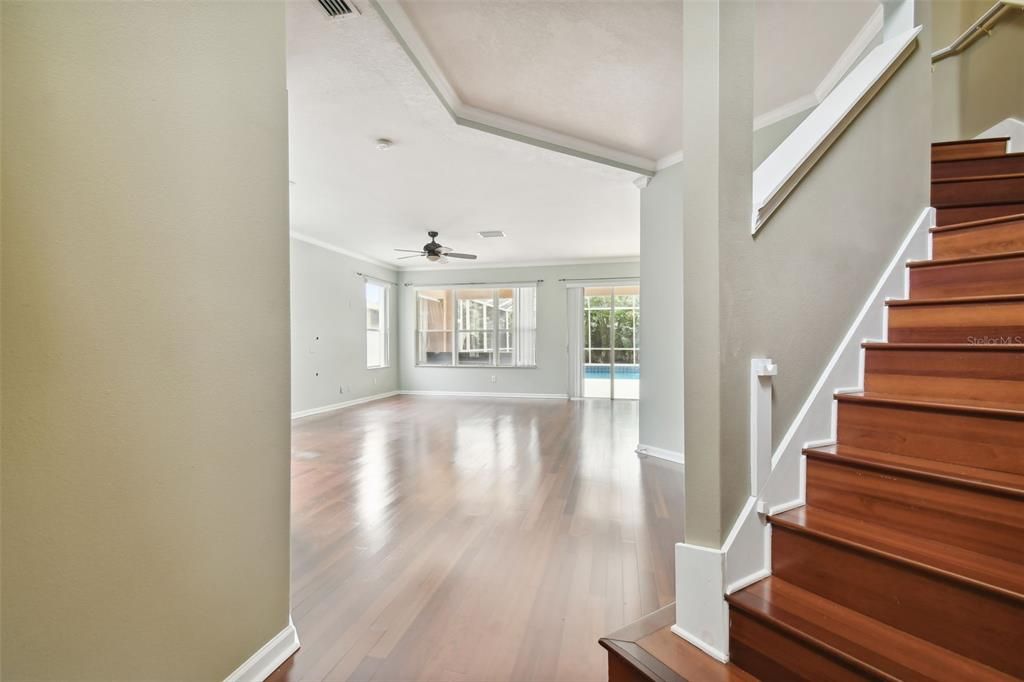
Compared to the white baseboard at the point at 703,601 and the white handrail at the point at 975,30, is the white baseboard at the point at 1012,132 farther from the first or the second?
the white baseboard at the point at 703,601

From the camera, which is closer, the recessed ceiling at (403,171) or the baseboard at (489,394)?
the recessed ceiling at (403,171)

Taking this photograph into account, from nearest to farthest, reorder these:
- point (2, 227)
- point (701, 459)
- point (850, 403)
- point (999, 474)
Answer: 1. point (2, 227)
2. point (999, 474)
3. point (701, 459)
4. point (850, 403)

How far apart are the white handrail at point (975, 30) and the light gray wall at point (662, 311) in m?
1.74

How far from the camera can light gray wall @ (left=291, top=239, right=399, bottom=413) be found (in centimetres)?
597

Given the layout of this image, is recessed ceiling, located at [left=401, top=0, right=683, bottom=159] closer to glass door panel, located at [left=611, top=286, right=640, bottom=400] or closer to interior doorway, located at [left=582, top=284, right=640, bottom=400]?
interior doorway, located at [left=582, top=284, right=640, bottom=400]

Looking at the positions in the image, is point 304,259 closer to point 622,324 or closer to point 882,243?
point 622,324

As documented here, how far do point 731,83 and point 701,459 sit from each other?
3.79 ft

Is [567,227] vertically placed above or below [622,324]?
above

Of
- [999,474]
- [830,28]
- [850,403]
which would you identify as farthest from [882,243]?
[830,28]

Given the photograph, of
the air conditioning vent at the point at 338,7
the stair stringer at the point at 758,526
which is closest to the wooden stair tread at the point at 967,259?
the stair stringer at the point at 758,526

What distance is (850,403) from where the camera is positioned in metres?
Answer: 1.50

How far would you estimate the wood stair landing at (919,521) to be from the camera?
94cm

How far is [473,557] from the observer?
6.56 feet

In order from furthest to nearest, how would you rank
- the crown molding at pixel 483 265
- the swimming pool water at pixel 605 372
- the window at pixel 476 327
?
the swimming pool water at pixel 605 372 → the window at pixel 476 327 → the crown molding at pixel 483 265
